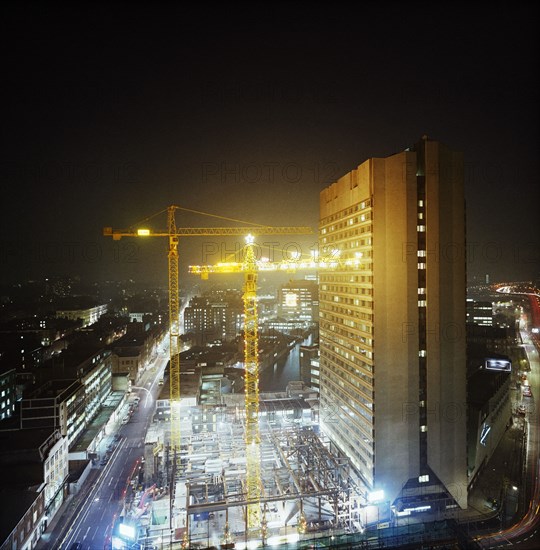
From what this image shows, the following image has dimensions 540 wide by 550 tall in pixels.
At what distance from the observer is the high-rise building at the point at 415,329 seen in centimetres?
1505

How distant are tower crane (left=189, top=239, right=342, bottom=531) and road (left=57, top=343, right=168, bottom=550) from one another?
5604 millimetres

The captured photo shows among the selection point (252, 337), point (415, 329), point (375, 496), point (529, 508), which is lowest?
point (529, 508)

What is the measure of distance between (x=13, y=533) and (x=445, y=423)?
1595 centimetres

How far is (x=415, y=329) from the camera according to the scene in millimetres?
15117

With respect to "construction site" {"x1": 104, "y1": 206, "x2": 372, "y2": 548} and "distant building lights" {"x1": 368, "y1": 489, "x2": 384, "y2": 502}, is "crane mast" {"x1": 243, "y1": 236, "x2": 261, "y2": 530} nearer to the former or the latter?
"construction site" {"x1": 104, "y1": 206, "x2": 372, "y2": 548}

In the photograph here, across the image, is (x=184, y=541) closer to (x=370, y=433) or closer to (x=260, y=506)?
(x=260, y=506)

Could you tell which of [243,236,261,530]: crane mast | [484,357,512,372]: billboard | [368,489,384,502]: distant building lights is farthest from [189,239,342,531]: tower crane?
[484,357,512,372]: billboard

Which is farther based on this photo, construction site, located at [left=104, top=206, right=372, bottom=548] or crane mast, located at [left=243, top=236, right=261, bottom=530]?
crane mast, located at [left=243, top=236, right=261, bottom=530]

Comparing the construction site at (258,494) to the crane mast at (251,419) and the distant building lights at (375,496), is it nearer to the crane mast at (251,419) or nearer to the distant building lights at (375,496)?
the crane mast at (251,419)

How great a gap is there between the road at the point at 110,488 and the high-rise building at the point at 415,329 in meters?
10.6

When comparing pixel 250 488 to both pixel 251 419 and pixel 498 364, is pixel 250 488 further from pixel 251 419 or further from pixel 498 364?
pixel 498 364

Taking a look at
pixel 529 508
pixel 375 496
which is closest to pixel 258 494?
pixel 375 496

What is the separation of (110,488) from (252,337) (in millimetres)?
9703

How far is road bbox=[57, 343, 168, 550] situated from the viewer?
14195 millimetres
